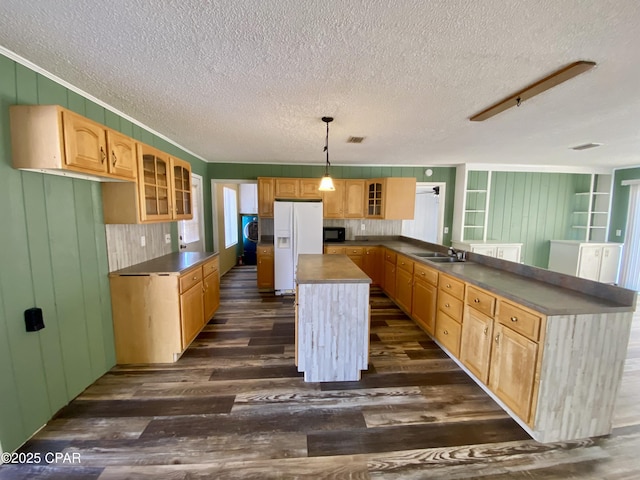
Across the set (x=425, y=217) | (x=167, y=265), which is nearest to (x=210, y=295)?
(x=167, y=265)

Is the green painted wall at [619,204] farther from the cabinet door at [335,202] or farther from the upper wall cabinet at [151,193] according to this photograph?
the upper wall cabinet at [151,193]

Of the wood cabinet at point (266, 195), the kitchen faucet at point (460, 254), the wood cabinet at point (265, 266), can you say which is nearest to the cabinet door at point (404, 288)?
the kitchen faucet at point (460, 254)

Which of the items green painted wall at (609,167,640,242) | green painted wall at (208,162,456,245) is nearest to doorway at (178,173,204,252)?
green painted wall at (208,162,456,245)

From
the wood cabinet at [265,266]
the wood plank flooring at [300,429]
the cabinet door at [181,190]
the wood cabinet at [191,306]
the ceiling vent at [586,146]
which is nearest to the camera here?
the wood plank flooring at [300,429]

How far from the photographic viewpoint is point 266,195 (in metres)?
5.01

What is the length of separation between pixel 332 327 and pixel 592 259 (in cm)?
588

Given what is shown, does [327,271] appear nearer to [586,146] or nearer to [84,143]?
[84,143]

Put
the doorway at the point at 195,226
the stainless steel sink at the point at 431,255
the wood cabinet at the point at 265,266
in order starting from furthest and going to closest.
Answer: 1. the wood cabinet at the point at 265,266
2. the doorway at the point at 195,226
3. the stainless steel sink at the point at 431,255

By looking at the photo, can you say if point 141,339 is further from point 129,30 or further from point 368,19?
point 368,19

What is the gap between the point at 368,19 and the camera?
1.28m

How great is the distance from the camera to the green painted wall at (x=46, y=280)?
162 centimetres

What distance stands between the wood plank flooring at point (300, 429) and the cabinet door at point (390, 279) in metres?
1.66

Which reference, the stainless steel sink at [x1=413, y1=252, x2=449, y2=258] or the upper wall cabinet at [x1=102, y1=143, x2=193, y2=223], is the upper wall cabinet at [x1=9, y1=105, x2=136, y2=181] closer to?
the upper wall cabinet at [x1=102, y1=143, x2=193, y2=223]

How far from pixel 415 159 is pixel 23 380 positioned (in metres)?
5.41
